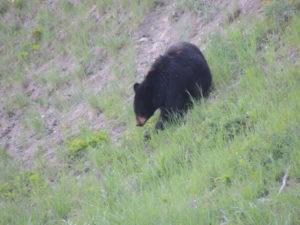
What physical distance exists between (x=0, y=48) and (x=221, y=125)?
28.2 feet

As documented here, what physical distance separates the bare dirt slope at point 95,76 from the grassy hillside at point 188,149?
12cm

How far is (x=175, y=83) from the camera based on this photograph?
30.1ft

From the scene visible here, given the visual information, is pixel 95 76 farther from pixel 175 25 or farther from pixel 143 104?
pixel 143 104

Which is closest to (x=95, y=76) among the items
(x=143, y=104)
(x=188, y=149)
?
(x=143, y=104)

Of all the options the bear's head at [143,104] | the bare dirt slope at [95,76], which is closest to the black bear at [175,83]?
the bear's head at [143,104]

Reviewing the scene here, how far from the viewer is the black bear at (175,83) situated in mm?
9133

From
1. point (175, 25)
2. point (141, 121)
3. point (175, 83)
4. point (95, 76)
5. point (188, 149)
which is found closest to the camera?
point (188, 149)

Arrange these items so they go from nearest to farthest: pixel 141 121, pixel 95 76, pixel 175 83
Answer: pixel 175 83 → pixel 141 121 → pixel 95 76

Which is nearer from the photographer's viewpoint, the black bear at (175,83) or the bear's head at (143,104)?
the black bear at (175,83)

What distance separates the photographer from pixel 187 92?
919cm

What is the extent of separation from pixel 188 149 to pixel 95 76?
4770 millimetres

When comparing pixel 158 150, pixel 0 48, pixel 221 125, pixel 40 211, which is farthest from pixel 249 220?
pixel 0 48

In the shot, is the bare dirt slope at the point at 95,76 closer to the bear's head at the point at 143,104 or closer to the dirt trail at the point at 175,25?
the dirt trail at the point at 175,25

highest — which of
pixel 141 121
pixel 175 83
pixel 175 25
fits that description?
pixel 175 83
